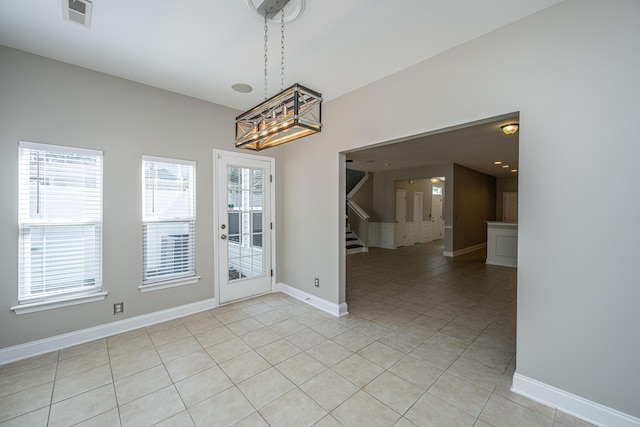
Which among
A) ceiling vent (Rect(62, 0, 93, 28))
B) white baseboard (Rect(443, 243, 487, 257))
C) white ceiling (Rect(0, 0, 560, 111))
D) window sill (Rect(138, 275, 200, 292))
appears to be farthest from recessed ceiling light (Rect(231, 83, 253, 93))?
white baseboard (Rect(443, 243, 487, 257))

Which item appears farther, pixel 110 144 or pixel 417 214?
pixel 417 214

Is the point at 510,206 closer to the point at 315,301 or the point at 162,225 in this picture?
the point at 315,301

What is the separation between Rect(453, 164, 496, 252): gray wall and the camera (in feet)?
25.4

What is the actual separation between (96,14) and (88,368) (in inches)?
117

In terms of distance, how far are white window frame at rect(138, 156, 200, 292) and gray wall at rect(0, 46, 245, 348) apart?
62 millimetres

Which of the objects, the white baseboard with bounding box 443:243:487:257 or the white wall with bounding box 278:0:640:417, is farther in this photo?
the white baseboard with bounding box 443:243:487:257

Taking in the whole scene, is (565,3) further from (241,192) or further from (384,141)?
(241,192)

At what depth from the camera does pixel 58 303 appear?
2.59 metres

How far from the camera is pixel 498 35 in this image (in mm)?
2070

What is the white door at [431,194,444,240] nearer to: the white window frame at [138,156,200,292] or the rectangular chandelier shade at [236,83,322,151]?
the white window frame at [138,156,200,292]

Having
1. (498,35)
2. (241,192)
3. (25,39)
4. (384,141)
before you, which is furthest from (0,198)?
(498,35)

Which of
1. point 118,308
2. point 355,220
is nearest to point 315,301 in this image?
point 118,308

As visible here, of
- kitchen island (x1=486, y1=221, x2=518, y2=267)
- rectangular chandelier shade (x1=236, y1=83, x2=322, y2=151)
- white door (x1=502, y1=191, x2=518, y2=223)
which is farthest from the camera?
white door (x1=502, y1=191, x2=518, y2=223)

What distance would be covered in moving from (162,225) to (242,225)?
1.08m
